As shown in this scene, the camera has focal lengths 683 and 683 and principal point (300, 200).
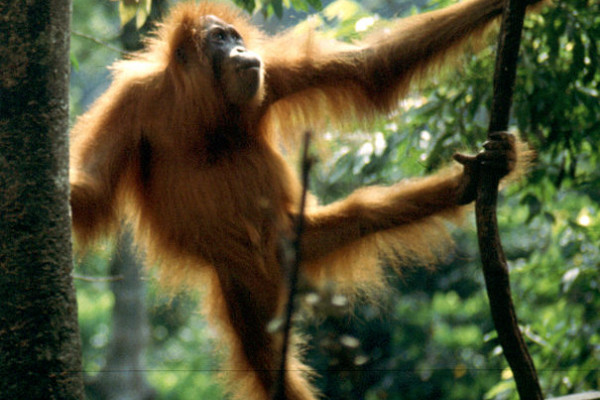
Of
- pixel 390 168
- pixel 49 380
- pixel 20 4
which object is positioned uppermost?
pixel 20 4

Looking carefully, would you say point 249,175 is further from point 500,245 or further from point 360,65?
point 500,245

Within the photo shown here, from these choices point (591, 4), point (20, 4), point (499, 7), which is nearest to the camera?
point (20, 4)

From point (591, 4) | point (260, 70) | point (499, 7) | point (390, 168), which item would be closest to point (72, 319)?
point (260, 70)

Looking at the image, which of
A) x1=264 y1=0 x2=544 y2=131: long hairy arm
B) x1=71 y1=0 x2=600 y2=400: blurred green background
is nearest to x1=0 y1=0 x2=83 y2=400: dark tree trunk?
x1=71 y1=0 x2=600 y2=400: blurred green background

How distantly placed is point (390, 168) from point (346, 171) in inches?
10.9

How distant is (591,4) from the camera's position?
10.8 ft

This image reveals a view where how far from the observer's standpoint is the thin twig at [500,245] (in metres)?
1.84

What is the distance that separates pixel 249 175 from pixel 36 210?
3.88ft

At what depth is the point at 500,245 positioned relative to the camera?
194cm

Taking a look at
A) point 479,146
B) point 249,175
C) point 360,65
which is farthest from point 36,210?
point 479,146

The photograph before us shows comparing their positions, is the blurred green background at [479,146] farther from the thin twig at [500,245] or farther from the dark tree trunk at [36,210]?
the dark tree trunk at [36,210]

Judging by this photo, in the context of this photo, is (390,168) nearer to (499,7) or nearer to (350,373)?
(499,7)

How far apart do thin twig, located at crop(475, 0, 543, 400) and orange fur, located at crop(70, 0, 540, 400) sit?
68 centimetres

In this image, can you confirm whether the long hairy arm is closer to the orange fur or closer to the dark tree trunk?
the orange fur
